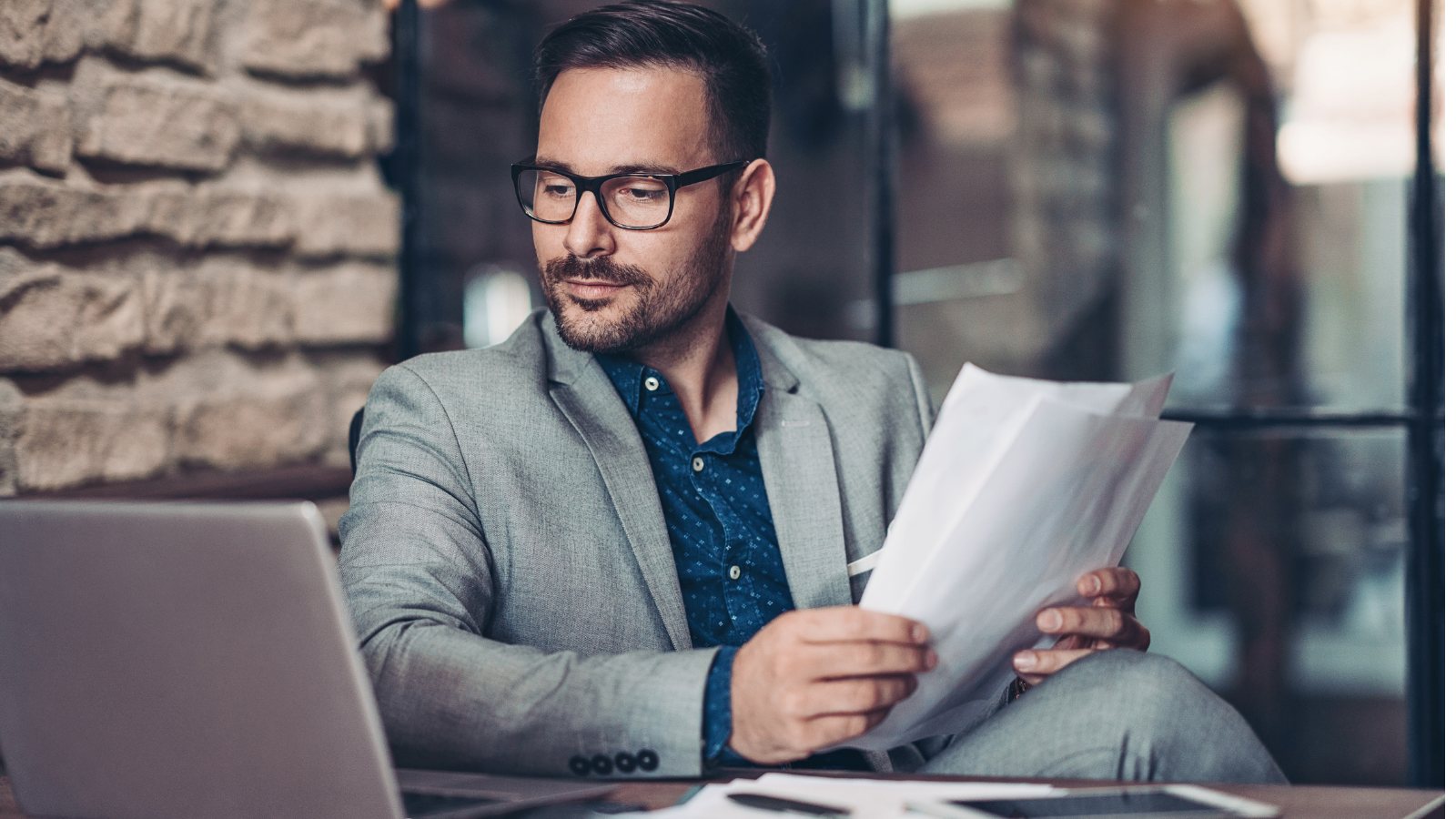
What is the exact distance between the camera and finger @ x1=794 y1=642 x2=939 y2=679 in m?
0.90

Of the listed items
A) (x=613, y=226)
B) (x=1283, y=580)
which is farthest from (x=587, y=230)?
(x=1283, y=580)

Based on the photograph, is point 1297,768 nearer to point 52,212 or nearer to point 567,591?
point 567,591

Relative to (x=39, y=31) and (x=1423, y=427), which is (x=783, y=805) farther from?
(x=1423, y=427)

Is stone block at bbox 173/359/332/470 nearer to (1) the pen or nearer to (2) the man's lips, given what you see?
(2) the man's lips

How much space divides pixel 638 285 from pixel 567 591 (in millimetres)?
377

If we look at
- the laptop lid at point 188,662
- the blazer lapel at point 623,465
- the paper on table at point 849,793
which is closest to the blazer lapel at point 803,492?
the blazer lapel at point 623,465

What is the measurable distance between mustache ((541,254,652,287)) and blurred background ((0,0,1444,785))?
363 mm

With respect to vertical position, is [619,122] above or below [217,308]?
above

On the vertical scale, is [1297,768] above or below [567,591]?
below

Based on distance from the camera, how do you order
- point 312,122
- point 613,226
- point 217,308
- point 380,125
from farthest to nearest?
point 380,125 → point 312,122 → point 217,308 → point 613,226

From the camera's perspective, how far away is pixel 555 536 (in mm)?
1303

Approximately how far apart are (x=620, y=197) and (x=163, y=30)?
2.71 ft

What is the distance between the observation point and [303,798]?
75cm

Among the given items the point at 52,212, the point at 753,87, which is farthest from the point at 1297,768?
the point at 52,212
